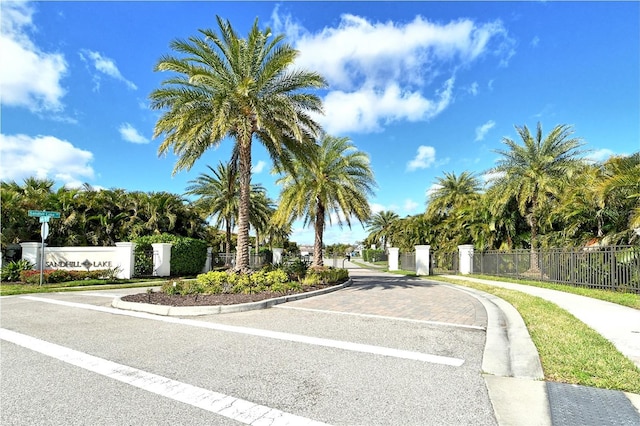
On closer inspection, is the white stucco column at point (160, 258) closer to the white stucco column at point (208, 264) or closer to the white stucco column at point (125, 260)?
the white stucco column at point (125, 260)

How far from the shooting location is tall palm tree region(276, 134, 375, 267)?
18.3 metres

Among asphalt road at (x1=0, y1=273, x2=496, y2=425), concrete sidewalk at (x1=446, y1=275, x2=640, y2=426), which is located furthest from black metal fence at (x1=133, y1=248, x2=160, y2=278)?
concrete sidewalk at (x1=446, y1=275, x2=640, y2=426)

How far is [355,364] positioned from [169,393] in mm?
2327

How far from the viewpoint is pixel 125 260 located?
2141 cm

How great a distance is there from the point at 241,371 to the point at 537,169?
22.8m

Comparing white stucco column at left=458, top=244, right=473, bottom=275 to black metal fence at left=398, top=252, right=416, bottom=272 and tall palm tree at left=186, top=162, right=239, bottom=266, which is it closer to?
black metal fence at left=398, top=252, right=416, bottom=272

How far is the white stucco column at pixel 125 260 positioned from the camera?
836 inches

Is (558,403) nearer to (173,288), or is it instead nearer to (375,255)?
(173,288)

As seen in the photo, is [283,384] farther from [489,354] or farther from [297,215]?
[297,215]

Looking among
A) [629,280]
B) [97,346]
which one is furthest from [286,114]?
[629,280]

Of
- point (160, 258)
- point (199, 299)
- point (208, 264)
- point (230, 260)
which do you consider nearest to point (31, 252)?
point (160, 258)

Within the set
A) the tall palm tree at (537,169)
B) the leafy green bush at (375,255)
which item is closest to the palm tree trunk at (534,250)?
the tall palm tree at (537,169)

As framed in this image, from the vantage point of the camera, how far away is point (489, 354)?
559cm

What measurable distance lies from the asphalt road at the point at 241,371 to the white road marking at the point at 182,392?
0.02 meters
